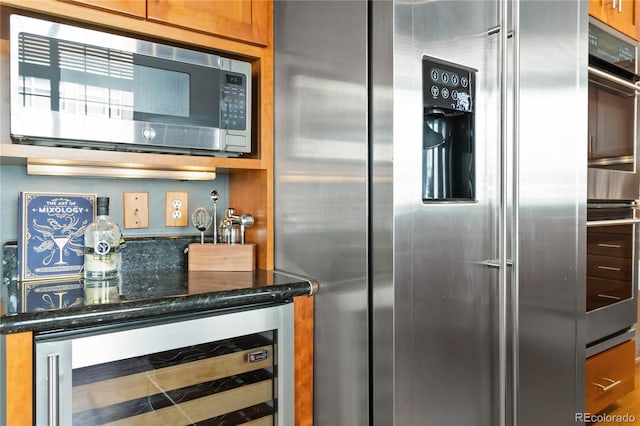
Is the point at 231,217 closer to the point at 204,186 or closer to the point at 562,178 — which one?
the point at 204,186

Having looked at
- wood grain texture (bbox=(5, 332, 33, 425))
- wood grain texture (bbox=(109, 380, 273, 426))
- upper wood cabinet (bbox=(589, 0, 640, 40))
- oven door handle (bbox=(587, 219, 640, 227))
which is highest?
upper wood cabinet (bbox=(589, 0, 640, 40))

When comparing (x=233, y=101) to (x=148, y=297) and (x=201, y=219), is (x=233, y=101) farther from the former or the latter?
(x=148, y=297)

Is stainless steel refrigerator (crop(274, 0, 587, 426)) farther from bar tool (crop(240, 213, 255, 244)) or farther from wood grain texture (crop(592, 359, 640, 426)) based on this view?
wood grain texture (crop(592, 359, 640, 426))

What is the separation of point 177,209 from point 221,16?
2.16 feet

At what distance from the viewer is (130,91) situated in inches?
48.2

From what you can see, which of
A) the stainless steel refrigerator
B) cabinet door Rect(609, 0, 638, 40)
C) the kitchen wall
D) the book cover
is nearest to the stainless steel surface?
the stainless steel refrigerator

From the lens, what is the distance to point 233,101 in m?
1.38

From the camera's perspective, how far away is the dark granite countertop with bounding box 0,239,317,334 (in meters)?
0.91

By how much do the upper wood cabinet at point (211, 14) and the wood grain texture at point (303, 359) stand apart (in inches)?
32.8

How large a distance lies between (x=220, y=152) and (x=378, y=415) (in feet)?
2.87

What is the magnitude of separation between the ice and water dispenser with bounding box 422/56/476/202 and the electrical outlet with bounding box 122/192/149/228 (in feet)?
3.03

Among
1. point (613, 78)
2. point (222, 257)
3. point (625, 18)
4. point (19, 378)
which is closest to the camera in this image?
point (19, 378)

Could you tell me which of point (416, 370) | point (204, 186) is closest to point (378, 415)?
point (416, 370)

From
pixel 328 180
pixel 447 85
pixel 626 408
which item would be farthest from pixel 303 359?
pixel 626 408
